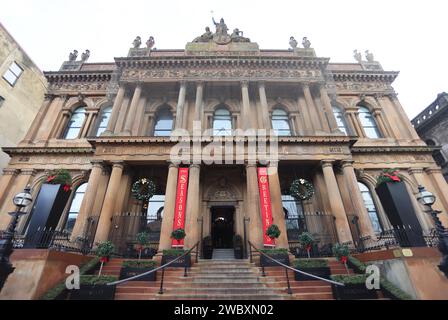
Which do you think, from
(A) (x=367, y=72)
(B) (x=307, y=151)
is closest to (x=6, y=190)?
(B) (x=307, y=151)

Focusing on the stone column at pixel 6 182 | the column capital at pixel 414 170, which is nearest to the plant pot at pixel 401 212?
the column capital at pixel 414 170

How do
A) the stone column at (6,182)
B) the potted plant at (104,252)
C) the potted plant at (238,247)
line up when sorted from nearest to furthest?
the potted plant at (104,252), the potted plant at (238,247), the stone column at (6,182)

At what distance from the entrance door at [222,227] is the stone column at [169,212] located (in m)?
3.95

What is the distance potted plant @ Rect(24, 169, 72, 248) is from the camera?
8.04 metres

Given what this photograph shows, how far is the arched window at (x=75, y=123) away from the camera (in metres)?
16.7

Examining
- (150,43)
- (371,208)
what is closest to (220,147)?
(371,208)

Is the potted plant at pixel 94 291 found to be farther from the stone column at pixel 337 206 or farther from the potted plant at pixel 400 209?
the potted plant at pixel 400 209

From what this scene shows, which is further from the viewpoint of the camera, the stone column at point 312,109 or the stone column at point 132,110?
the stone column at point 312,109

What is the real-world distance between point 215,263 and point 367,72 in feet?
63.5

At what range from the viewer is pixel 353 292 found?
20.7 feet

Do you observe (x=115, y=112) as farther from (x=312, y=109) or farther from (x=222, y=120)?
(x=312, y=109)

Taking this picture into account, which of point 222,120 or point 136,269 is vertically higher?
point 222,120

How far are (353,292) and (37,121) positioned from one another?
847 inches

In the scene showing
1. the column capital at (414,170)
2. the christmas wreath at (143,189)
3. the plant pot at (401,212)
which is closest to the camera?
the plant pot at (401,212)
